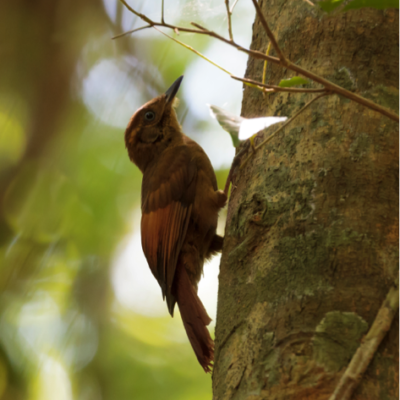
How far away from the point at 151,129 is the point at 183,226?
1.12 metres

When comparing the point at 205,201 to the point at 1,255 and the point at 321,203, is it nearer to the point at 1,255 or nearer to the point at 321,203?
the point at 321,203

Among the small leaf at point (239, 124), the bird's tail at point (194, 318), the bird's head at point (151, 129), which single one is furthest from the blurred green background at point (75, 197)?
the small leaf at point (239, 124)

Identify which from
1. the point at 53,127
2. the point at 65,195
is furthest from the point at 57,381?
the point at 53,127

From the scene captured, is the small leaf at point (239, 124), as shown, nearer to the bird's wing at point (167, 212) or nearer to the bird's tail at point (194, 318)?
the bird's tail at point (194, 318)

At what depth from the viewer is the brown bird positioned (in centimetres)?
270

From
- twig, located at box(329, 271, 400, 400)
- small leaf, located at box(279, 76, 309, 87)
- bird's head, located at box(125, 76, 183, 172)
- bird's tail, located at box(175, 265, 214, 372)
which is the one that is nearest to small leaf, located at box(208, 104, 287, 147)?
small leaf, located at box(279, 76, 309, 87)

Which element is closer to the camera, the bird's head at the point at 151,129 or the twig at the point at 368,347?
the twig at the point at 368,347

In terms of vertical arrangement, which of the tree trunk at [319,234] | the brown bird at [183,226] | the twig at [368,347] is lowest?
the twig at [368,347]

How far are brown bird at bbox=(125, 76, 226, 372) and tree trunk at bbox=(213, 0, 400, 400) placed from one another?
86 centimetres

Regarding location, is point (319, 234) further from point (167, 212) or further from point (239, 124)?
point (167, 212)

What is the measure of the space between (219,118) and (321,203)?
0.49 meters

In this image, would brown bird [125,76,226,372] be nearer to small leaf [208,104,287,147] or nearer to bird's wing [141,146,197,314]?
bird's wing [141,146,197,314]

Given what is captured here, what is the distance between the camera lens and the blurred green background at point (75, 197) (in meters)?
4.49

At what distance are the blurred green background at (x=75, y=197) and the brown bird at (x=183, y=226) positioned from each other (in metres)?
1.08
